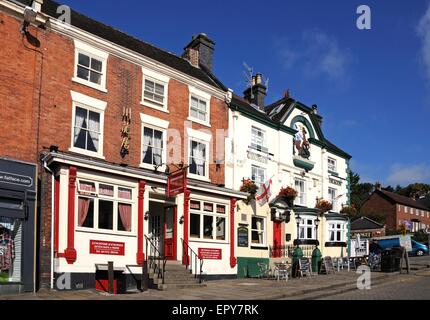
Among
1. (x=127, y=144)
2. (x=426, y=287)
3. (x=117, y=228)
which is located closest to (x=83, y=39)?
(x=127, y=144)

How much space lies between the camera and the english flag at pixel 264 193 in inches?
1021

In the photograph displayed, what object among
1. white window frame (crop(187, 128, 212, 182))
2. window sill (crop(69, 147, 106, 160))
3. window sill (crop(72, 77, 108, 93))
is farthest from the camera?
white window frame (crop(187, 128, 212, 182))

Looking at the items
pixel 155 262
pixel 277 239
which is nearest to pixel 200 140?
pixel 155 262

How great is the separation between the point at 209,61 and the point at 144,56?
301 inches

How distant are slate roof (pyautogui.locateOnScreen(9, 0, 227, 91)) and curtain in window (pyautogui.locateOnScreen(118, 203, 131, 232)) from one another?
6.92 metres

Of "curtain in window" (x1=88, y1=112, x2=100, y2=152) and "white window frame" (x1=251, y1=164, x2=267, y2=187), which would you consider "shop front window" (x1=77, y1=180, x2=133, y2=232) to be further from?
"white window frame" (x1=251, y1=164, x2=267, y2=187)

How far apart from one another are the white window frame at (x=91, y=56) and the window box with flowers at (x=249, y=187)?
8574mm

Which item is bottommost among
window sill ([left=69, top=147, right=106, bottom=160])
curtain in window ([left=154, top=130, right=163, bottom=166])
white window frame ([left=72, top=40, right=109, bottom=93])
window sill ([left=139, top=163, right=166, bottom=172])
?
window sill ([left=139, top=163, right=166, bottom=172])

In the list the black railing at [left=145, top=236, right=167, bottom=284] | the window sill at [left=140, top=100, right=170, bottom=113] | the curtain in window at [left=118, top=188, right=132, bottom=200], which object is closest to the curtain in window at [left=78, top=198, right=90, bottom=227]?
the curtain in window at [left=118, top=188, right=132, bottom=200]

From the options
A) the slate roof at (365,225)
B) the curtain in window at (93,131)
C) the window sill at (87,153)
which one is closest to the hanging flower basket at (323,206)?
the window sill at (87,153)

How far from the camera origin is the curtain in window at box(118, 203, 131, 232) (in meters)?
18.3

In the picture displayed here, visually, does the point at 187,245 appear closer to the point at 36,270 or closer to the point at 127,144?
the point at 127,144

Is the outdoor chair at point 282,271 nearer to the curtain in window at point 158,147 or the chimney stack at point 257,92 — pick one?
the curtain in window at point 158,147

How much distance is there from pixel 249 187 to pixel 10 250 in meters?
12.4
